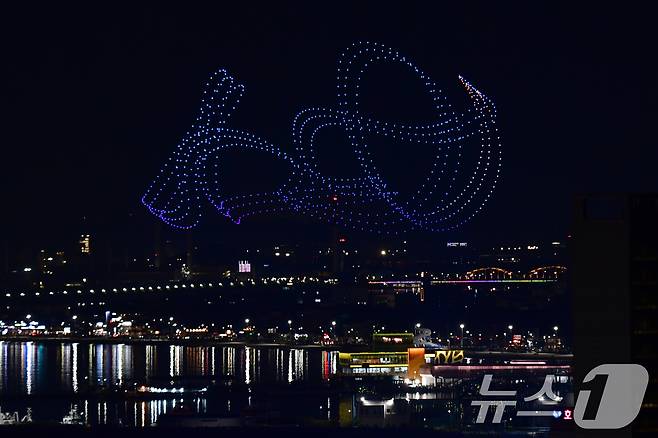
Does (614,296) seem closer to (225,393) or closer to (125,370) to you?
(225,393)

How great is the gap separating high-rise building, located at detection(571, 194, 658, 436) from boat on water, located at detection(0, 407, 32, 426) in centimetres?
1090

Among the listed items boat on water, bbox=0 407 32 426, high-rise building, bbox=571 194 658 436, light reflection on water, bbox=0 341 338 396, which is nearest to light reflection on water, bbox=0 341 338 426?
light reflection on water, bbox=0 341 338 396

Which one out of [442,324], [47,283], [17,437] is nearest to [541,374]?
[17,437]

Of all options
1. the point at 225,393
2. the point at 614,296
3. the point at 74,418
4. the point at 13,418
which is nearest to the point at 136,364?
the point at 225,393

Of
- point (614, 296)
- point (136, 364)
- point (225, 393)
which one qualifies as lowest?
point (136, 364)

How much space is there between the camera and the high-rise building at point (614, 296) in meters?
8.52

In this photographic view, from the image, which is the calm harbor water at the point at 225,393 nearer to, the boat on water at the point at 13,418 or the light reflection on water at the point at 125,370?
the light reflection on water at the point at 125,370

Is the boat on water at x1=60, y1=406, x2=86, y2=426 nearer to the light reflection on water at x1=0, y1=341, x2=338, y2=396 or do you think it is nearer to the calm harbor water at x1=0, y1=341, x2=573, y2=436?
the calm harbor water at x1=0, y1=341, x2=573, y2=436

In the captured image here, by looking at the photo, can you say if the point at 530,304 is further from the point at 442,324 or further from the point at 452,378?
the point at 452,378

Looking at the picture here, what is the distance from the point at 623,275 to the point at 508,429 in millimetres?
8285

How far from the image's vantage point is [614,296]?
8555mm

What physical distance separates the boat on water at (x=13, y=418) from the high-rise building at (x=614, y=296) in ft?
35.8

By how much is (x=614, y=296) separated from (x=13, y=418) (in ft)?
39.1

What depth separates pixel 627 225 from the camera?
8.65m
